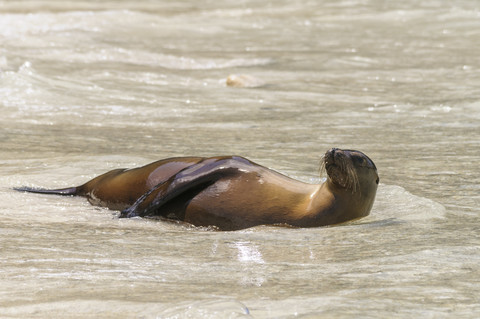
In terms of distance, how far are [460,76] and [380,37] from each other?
4382mm

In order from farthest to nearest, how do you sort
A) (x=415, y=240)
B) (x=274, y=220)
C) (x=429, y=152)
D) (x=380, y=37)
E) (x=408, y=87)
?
(x=380, y=37)
(x=408, y=87)
(x=429, y=152)
(x=274, y=220)
(x=415, y=240)

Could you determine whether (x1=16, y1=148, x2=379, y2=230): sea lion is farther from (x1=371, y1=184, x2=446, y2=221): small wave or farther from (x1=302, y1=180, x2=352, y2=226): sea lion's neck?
(x1=371, y1=184, x2=446, y2=221): small wave

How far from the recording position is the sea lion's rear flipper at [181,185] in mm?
4965

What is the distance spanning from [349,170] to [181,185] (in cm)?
81

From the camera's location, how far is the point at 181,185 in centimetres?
495

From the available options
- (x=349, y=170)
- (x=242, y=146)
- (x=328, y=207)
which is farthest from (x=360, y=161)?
(x=242, y=146)

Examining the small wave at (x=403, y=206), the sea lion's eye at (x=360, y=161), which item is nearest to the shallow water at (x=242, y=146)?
the small wave at (x=403, y=206)

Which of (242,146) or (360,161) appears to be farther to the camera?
(242,146)

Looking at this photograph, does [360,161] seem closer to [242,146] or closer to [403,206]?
[403,206]

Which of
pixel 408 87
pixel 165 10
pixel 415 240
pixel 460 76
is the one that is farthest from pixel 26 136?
pixel 165 10

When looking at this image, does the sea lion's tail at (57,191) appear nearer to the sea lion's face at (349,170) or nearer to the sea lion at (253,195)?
the sea lion at (253,195)

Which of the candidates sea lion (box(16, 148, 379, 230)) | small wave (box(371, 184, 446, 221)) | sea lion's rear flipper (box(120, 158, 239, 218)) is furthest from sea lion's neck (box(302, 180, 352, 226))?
sea lion's rear flipper (box(120, 158, 239, 218))

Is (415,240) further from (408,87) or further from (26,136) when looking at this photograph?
(408,87)

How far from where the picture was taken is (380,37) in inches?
629
